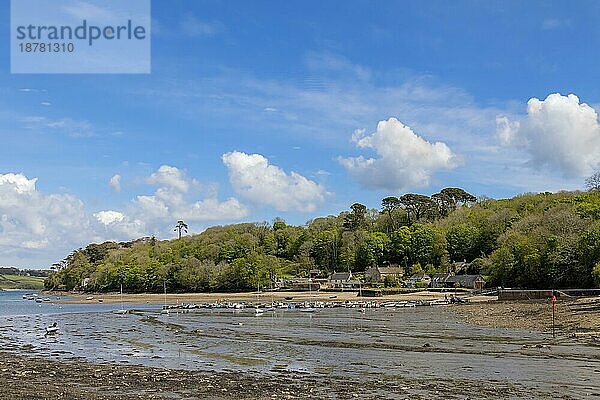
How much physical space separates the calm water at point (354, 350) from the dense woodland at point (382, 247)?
44567 mm

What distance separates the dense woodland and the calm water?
146 feet

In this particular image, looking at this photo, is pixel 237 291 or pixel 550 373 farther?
pixel 237 291

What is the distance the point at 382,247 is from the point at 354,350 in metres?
118

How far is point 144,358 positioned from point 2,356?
757 cm

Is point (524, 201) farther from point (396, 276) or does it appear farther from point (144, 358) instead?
point (144, 358)

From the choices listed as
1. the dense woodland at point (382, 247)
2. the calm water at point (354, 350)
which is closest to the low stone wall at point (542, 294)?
the dense woodland at point (382, 247)

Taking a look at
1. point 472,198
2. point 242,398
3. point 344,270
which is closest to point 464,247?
point 344,270

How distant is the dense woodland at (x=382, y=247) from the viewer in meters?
90.4

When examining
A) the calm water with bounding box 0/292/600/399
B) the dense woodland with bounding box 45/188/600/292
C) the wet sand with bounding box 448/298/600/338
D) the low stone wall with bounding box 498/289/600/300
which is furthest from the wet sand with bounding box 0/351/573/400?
the dense woodland with bounding box 45/188/600/292

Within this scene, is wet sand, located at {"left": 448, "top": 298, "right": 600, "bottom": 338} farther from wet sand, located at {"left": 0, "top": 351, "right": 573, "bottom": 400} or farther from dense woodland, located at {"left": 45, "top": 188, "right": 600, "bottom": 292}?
dense woodland, located at {"left": 45, "top": 188, "right": 600, "bottom": 292}

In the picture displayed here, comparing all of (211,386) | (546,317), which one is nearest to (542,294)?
(546,317)

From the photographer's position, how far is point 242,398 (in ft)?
62.2

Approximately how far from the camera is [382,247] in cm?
15000

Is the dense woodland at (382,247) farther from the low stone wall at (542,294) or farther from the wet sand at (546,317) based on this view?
the wet sand at (546,317)
